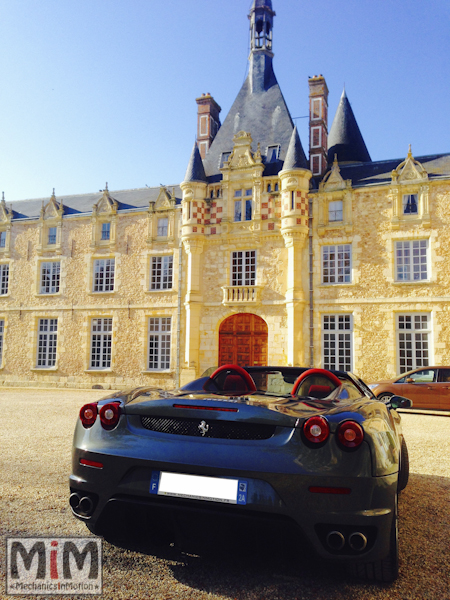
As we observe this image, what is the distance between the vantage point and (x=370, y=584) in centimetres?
272

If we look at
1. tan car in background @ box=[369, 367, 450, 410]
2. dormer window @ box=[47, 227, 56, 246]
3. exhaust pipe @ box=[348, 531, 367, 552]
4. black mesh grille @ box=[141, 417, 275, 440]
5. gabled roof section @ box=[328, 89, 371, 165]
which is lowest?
tan car in background @ box=[369, 367, 450, 410]

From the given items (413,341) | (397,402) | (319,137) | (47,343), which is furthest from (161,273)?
(397,402)

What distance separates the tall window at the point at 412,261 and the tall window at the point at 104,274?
12666 mm

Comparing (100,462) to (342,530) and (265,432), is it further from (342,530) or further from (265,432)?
(342,530)

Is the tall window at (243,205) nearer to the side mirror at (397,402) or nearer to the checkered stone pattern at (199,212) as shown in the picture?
the checkered stone pattern at (199,212)

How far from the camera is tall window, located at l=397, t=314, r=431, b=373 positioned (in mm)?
17734

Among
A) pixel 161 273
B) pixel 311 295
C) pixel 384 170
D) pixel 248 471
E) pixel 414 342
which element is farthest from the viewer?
pixel 161 273

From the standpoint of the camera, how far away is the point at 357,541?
240cm

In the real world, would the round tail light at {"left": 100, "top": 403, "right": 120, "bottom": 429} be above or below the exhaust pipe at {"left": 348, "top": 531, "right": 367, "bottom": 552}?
above

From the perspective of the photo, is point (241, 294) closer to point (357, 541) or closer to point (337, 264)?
point (337, 264)

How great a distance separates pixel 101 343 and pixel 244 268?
7.57 m

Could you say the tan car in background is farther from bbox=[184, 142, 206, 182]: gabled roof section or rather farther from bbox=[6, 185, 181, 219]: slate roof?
bbox=[6, 185, 181, 219]: slate roof

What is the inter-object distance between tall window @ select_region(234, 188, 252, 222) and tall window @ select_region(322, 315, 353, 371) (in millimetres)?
5511

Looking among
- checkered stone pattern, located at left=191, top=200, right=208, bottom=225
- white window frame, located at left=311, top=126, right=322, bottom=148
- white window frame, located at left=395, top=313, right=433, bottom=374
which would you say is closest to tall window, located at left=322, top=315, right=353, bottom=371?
white window frame, located at left=395, top=313, right=433, bottom=374
